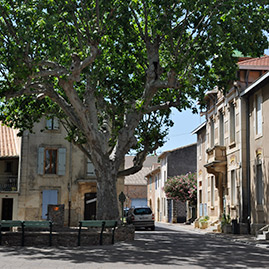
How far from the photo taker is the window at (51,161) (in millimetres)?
35875

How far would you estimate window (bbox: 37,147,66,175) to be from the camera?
35875mm

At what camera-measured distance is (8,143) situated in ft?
127

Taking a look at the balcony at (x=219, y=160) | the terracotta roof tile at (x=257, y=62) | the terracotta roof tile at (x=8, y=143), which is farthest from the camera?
the terracotta roof tile at (x=8, y=143)

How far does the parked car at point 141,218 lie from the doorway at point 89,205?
141 inches

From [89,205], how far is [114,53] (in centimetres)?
1799

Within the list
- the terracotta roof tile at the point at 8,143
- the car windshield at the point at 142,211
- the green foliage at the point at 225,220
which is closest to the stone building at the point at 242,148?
the green foliage at the point at 225,220

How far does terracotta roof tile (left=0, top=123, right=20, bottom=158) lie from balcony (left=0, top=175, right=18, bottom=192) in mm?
1602

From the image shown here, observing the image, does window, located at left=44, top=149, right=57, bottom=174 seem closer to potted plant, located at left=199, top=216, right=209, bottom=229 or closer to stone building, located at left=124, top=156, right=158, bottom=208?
potted plant, located at left=199, top=216, right=209, bottom=229

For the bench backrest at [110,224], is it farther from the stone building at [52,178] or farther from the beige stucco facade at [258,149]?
the stone building at [52,178]

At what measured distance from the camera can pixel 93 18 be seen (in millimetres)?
17484

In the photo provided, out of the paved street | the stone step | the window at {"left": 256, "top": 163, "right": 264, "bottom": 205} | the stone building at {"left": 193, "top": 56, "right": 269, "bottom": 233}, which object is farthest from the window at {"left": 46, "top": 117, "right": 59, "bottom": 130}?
the paved street

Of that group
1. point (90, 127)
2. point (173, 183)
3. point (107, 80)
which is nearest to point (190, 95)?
point (107, 80)

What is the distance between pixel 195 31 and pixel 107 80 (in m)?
5.26

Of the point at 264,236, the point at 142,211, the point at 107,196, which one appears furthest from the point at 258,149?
the point at 142,211
